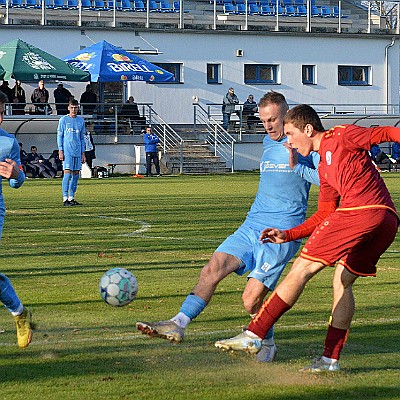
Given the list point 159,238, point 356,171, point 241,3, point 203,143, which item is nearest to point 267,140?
point 356,171

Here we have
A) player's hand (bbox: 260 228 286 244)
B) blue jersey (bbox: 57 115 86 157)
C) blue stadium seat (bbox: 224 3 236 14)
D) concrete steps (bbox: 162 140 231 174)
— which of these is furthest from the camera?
blue stadium seat (bbox: 224 3 236 14)

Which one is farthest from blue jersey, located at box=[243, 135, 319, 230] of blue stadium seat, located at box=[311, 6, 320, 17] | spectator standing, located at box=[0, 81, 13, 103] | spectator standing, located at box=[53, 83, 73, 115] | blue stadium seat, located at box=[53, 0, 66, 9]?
blue stadium seat, located at box=[311, 6, 320, 17]

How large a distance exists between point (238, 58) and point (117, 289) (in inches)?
1651

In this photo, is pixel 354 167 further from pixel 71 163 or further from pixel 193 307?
pixel 71 163

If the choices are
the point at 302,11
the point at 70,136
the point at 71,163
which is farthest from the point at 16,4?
the point at 71,163

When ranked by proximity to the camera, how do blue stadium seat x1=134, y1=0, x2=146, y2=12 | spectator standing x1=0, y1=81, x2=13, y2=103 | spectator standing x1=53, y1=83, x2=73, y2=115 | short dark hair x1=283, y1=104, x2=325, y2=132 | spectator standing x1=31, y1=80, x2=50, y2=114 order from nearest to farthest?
short dark hair x1=283, y1=104, x2=325, y2=132 → spectator standing x1=0, y1=81, x2=13, y2=103 → spectator standing x1=31, y1=80, x2=50, y2=114 → spectator standing x1=53, y1=83, x2=73, y2=115 → blue stadium seat x1=134, y1=0, x2=146, y2=12

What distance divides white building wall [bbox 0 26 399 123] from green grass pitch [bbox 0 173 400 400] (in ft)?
91.5

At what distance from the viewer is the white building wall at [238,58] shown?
1759 inches

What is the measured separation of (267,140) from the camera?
25.8 feet

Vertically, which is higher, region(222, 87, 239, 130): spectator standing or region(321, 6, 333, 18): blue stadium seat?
region(321, 6, 333, 18): blue stadium seat

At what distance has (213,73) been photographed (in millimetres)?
48594

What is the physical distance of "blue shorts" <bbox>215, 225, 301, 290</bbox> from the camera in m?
7.38

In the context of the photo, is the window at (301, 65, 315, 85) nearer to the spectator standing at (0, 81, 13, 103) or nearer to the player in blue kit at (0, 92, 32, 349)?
the spectator standing at (0, 81, 13, 103)

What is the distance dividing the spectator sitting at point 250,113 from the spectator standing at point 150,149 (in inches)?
259
